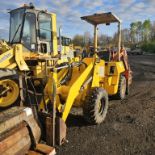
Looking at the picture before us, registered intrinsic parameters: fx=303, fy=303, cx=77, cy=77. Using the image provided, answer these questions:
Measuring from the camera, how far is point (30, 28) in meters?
9.07

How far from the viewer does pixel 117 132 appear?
6.32 meters

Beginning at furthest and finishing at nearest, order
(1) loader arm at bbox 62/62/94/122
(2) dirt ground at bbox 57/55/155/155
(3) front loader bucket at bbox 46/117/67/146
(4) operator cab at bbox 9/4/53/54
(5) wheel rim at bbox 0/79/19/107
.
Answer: (4) operator cab at bbox 9/4/53/54 < (5) wheel rim at bbox 0/79/19/107 < (1) loader arm at bbox 62/62/94/122 < (2) dirt ground at bbox 57/55/155/155 < (3) front loader bucket at bbox 46/117/67/146

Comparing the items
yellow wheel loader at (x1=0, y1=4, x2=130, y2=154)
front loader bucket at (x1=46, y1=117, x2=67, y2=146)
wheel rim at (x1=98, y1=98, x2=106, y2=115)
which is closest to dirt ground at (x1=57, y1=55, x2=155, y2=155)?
wheel rim at (x1=98, y1=98, x2=106, y2=115)

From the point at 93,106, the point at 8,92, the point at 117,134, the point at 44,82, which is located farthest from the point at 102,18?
the point at 117,134

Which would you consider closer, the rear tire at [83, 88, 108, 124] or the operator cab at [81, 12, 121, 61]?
the rear tire at [83, 88, 108, 124]

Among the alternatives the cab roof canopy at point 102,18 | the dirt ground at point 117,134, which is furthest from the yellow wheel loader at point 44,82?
the dirt ground at point 117,134

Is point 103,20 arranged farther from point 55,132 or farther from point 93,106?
point 55,132

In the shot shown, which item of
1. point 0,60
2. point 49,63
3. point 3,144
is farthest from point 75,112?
point 3,144

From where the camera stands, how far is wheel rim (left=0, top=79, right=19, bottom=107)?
20.9 ft

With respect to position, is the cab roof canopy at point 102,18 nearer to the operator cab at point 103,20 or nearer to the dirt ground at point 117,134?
the operator cab at point 103,20

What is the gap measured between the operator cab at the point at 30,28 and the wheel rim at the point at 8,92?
8.64 ft

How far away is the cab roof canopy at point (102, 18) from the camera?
865 centimetres

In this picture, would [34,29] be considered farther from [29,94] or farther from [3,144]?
[3,144]

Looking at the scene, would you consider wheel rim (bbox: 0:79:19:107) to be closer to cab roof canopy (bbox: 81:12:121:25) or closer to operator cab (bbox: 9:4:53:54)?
operator cab (bbox: 9:4:53:54)
